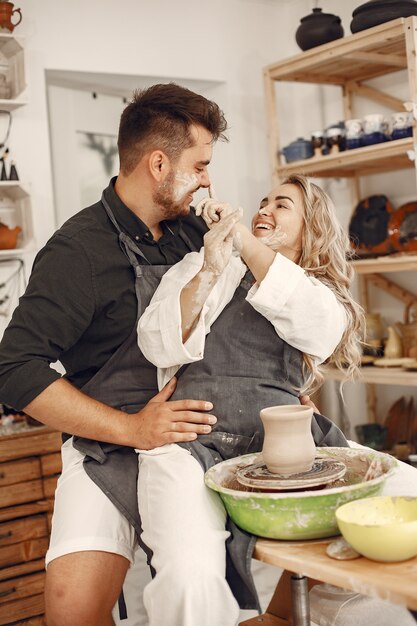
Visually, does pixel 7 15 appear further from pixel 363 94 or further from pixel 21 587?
pixel 21 587

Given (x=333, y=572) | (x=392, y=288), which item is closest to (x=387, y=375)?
(x=392, y=288)

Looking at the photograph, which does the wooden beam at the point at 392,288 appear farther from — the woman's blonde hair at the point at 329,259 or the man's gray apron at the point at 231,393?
the man's gray apron at the point at 231,393

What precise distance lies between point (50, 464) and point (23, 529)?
11.3 inches

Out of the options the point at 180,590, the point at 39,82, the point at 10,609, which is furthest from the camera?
the point at 39,82

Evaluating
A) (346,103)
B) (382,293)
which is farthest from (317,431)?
(346,103)

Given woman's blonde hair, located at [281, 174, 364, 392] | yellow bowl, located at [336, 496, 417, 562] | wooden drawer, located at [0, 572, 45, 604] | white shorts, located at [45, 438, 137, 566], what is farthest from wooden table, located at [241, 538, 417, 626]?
wooden drawer, located at [0, 572, 45, 604]

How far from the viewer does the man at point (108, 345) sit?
1890 millimetres

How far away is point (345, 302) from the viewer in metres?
2.08

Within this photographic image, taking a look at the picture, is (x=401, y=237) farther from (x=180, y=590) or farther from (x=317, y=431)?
(x=180, y=590)

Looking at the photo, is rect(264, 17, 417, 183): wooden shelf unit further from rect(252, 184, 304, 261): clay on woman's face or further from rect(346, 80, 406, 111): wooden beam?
rect(252, 184, 304, 261): clay on woman's face

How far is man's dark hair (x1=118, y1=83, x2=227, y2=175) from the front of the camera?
2.33 metres

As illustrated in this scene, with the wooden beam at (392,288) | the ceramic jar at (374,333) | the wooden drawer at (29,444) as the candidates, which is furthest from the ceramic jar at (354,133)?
the wooden drawer at (29,444)

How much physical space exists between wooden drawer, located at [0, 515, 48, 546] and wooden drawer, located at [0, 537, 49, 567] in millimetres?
18

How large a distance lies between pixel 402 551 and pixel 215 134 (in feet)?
4.88
